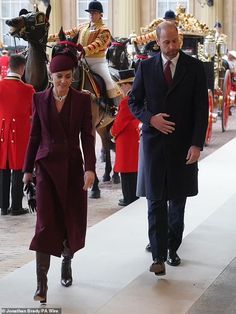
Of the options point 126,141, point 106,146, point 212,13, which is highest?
point 212,13

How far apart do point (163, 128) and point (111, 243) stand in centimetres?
150

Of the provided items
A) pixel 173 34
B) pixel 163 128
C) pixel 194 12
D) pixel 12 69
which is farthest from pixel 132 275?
pixel 194 12

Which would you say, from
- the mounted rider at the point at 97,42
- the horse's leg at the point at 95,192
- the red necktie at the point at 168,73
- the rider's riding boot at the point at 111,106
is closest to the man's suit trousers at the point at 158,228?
the red necktie at the point at 168,73

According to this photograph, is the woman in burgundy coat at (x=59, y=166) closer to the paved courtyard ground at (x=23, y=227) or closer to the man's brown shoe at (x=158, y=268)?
the man's brown shoe at (x=158, y=268)

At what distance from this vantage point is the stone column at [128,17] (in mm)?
25938

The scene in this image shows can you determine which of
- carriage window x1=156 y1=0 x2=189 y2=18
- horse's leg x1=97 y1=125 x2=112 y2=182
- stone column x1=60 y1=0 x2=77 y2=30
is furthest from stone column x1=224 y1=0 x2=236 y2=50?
horse's leg x1=97 y1=125 x2=112 y2=182

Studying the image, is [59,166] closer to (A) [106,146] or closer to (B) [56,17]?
(A) [106,146]

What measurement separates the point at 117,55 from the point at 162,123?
570cm

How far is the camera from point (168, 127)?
5.03 metres

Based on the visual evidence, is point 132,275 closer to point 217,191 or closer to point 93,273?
point 93,273

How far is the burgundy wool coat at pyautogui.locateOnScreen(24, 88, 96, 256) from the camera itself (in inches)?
179

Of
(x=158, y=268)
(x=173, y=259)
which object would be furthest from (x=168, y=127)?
(x=173, y=259)

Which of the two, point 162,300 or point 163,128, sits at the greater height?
point 163,128

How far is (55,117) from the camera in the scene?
15.1 feet
